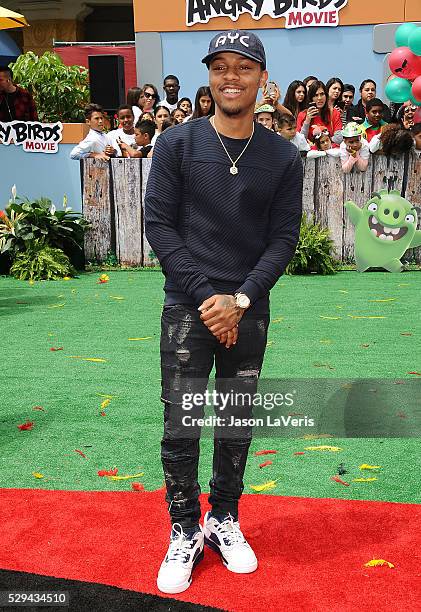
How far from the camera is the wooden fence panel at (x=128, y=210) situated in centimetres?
1088

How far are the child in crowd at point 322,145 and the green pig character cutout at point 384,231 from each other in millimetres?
724

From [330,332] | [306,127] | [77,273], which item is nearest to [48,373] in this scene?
[330,332]

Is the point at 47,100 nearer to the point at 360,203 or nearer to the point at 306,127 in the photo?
the point at 306,127

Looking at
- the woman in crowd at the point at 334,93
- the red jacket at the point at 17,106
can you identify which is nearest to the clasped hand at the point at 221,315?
the woman in crowd at the point at 334,93

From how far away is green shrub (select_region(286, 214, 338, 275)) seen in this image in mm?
10203

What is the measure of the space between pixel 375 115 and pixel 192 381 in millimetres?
9012

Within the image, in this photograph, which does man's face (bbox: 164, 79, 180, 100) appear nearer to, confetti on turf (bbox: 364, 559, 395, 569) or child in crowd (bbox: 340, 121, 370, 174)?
child in crowd (bbox: 340, 121, 370, 174)

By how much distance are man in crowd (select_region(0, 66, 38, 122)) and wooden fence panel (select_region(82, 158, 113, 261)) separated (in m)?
2.42

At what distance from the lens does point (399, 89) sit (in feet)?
34.9

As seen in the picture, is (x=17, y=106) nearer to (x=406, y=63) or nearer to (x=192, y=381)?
(x=406, y=63)

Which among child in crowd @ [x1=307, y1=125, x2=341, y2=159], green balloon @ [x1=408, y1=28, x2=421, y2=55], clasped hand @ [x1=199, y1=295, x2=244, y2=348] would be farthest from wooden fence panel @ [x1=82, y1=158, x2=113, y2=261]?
clasped hand @ [x1=199, y1=295, x2=244, y2=348]

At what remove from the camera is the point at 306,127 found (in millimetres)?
11695

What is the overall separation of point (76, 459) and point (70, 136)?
9670mm

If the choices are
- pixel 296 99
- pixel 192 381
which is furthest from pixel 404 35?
pixel 192 381
